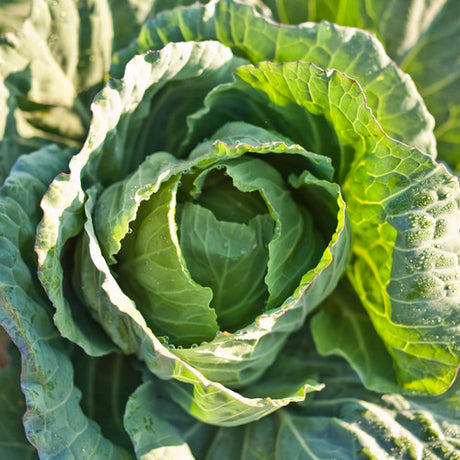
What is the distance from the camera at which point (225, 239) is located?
179cm

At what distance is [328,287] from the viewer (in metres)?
1.94

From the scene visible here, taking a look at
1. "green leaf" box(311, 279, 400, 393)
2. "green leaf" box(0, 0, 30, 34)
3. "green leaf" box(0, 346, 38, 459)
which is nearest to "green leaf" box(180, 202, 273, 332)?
"green leaf" box(311, 279, 400, 393)

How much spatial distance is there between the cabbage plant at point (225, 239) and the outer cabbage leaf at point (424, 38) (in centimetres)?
1

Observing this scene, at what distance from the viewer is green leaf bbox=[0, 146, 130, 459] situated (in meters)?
1.65

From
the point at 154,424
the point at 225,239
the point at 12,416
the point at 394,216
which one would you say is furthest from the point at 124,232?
the point at 12,416

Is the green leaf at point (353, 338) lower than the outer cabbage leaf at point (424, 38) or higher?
lower

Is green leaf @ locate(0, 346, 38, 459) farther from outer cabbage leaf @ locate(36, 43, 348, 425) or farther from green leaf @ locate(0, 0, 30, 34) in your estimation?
green leaf @ locate(0, 0, 30, 34)

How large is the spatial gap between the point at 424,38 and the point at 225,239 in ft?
4.43

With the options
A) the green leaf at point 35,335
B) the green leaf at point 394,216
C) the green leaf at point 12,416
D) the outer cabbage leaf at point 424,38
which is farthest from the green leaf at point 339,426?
the outer cabbage leaf at point 424,38

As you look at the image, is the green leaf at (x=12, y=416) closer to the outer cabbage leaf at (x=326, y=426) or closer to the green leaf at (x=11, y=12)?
the outer cabbage leaf at (x=326, y=426)

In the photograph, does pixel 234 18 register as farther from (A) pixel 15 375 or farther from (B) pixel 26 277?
(A) pixel 15 375

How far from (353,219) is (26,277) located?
1194 mm

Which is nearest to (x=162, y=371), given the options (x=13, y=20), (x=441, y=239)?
(x=441, y=239)

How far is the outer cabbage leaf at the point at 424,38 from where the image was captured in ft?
7.52
